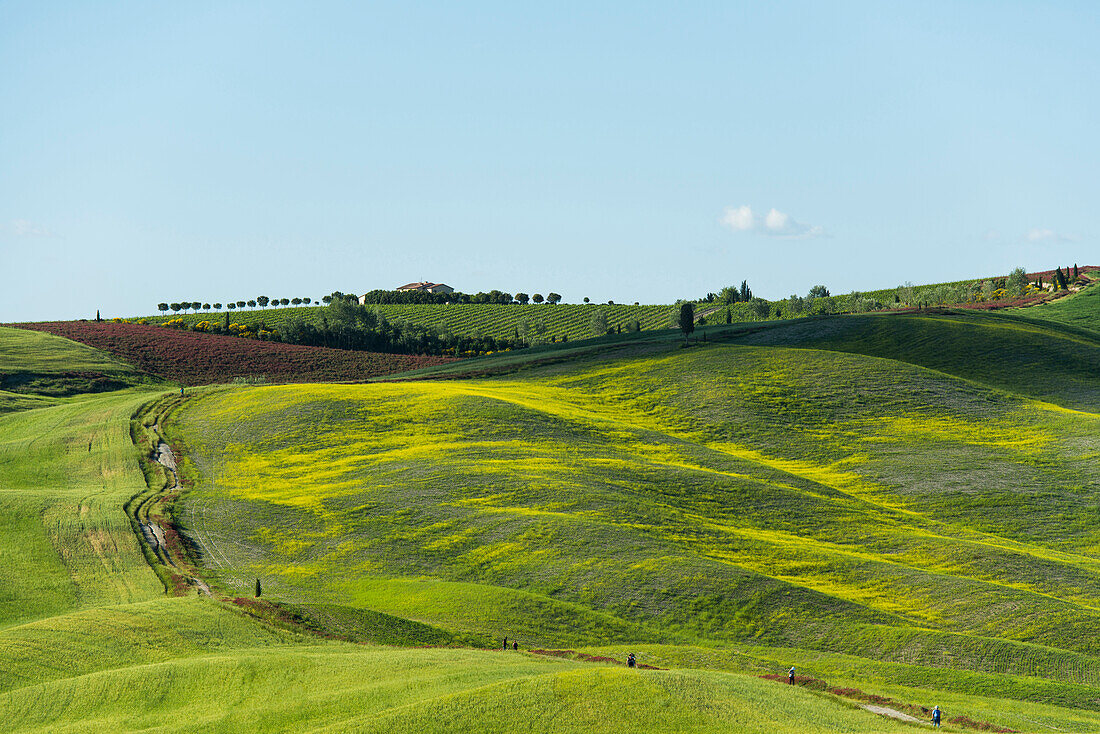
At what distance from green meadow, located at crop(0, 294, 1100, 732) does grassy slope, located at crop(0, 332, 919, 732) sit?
175mm

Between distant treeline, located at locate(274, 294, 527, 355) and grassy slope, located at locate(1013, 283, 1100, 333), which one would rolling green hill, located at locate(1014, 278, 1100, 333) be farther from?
distant treeline, located at locate(274, 294, 527, 355)

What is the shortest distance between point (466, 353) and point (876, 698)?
142m

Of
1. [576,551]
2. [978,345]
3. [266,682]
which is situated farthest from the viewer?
[978,345]

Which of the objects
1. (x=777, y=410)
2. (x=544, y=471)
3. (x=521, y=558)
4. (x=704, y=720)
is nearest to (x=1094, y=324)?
(x=777, y=410)

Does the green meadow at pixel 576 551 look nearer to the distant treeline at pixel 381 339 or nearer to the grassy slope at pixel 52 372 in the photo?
the grassy slope at pixel 52 372

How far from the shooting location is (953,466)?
259 feet

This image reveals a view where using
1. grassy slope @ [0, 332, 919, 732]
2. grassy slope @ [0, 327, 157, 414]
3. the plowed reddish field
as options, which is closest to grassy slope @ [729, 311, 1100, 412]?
the plowed reddish field

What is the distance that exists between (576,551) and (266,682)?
23662 mm

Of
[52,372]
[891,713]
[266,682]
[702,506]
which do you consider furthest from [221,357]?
[891,713]

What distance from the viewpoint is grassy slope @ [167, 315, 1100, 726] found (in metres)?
51.2

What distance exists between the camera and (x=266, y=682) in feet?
127

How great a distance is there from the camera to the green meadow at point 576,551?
38156mm

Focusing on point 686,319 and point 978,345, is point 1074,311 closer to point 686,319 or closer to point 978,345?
point 978,345

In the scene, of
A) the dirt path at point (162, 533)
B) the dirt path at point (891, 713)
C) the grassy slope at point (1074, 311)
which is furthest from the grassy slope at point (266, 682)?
the grassy slope at point (1074, 311)
